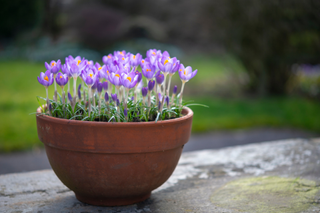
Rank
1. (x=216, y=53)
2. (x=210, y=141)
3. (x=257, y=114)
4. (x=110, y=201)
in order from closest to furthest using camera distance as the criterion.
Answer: (x=110, y=201), (x=210, y=141), (x=257, y=114), (x=216, y=53)

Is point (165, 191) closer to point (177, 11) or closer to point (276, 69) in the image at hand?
point (276, 69)

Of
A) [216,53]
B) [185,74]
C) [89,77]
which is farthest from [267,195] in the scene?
[216,53]

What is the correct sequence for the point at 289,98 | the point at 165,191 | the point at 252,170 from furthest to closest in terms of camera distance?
the point at 289,98 < the point at 252,170 < the point at 165,191

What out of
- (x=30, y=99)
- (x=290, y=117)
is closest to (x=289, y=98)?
(x=290, y=117)

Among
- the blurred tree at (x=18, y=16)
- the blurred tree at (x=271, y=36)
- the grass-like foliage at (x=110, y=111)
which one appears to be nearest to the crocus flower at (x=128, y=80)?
the grass-like foliage at (x=110, y=111)

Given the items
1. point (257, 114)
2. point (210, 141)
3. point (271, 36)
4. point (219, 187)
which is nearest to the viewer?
point (219, 187)

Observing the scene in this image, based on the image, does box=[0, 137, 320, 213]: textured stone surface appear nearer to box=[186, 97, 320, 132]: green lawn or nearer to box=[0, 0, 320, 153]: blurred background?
box=[0, 0, 320, 153]: blurred background

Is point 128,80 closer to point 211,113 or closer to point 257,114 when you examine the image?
point 211,113
